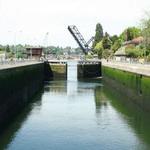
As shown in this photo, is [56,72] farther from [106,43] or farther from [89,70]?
[106,43]

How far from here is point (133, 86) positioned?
50938mm

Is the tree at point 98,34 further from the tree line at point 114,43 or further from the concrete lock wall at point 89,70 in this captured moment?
the concrete lock wall at point 89,70

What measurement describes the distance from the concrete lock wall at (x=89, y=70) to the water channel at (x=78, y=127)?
47.4m

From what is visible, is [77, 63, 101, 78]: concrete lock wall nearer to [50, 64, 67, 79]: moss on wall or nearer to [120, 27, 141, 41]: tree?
[50, 64, 67, 79]: moss on wall

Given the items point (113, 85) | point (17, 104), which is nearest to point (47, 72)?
point (113, 85)

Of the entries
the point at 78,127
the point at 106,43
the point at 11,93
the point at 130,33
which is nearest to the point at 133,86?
the point at 11,93

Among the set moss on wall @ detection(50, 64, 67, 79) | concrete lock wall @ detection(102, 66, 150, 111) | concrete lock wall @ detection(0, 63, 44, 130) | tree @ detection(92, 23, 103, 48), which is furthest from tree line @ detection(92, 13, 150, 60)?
concrete lock wall @ detection(0, 63, 44, 130)

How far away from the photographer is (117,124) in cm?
3647

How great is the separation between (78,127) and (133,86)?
1721 centimetres

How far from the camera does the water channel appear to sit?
29.0 metres

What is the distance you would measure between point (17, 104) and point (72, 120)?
28.4ft

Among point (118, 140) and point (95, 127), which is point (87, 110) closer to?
point (95, 127)

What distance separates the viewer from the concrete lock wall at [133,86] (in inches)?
1654

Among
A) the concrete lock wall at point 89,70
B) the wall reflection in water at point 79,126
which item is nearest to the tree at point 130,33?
the concrete lock wall at point 89,70
